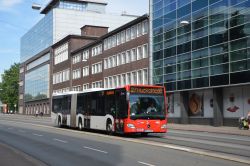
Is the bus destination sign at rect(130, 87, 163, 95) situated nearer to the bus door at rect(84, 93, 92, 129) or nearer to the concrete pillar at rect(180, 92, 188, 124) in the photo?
the bus door at rect(84, 93, 92, 129)

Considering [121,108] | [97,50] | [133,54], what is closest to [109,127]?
[121,108]

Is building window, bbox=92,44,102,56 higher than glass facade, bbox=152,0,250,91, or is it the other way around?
building window, bbox=92,44,102,56

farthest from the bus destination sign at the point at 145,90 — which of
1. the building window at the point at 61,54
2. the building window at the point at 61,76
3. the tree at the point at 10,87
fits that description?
the tree at the point at 10,87

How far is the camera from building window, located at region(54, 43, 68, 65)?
97375 millimetres

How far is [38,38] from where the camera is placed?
117688mm

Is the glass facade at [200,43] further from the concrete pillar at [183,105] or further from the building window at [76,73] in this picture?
the building window at [76,73]

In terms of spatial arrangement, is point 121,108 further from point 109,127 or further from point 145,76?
point 145,76

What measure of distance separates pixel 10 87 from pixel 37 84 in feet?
106

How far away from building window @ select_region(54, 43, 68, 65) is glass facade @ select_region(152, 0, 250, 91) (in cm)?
4468

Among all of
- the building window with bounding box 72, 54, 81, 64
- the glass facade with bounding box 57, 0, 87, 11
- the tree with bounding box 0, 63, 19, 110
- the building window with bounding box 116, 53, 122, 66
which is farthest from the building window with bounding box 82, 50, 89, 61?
the tree with bounding box 0, 63, 19, 110

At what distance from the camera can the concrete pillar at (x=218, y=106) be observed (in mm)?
42344

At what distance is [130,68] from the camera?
62.7m

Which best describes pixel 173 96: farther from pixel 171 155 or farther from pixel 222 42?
pixel 171 155

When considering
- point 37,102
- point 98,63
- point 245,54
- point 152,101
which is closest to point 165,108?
point 152,101
